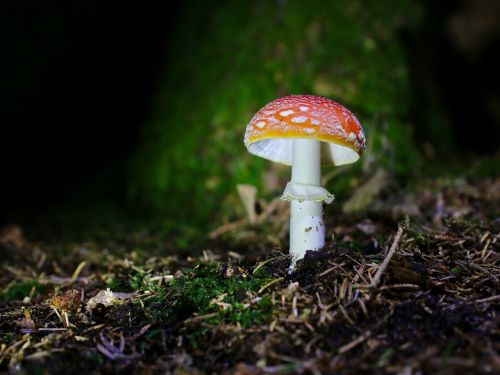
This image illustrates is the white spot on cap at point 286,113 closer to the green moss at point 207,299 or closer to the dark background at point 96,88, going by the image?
the green moss at point 207,299

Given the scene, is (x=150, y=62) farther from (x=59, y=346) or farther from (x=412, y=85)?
(x=59, y=346)

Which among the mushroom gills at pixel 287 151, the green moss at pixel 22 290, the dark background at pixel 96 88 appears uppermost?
the dark background at pixel 96 88

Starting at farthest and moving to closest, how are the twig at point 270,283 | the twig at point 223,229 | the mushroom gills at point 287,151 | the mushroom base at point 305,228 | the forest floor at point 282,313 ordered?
the twig at point 223,229 < the mushroom gills at point 287,151 < the mushroom base at point 305,228 < the twig at point 270,283 < the forest floor at point 282,313

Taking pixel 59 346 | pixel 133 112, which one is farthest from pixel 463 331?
pixel 133 112

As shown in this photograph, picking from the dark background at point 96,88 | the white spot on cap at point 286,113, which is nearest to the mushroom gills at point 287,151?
the white spot on cap at point 286,113

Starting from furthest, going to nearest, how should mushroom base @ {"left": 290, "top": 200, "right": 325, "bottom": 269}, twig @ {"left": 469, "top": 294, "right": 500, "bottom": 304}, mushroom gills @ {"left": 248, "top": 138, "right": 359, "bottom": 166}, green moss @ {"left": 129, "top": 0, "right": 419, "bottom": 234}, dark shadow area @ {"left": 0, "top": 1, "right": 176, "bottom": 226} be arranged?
dark shadow area @ {"left": 0, "top": 1, "right": 176, "bottom": 226} < green moss @ {"left": 129, "top": 0, "right": 419, "bottom": 234} < mushroom gills @ {"left": 248, "top": 138, "right": 359, "bottom": 166} < mushroom base @ {"left": 290, "top": 200, "right": 325, "bottom": 269} < twig @ {"left": 469, "top": 294, "right": 500, "bottom": 304}

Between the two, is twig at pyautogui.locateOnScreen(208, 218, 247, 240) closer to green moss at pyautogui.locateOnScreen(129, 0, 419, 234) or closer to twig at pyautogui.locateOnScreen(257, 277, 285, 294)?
green moss at pyautogui.locateOnScreen(129, 0, 419, 234)

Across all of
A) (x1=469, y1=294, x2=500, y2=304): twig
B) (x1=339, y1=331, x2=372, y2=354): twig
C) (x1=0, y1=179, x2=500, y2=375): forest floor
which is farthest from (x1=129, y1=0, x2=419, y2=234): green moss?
(x1=339, y1=331, x2=372, y2=354): twig

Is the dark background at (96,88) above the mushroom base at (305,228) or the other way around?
above
